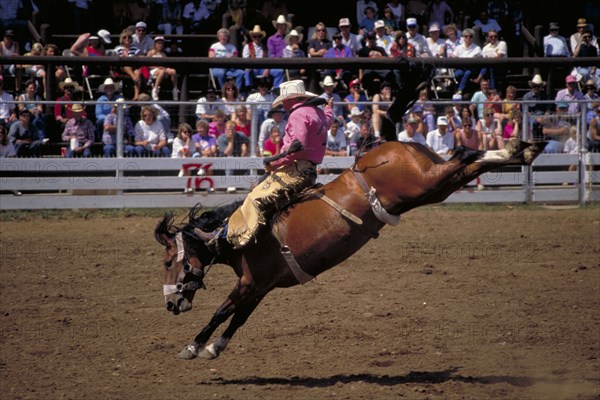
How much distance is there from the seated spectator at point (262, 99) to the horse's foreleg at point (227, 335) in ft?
22.6

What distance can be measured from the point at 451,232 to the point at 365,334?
4.60 meters

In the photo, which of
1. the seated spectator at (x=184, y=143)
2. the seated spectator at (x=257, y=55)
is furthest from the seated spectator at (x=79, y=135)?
the seated spectator at (x=257, y=55)

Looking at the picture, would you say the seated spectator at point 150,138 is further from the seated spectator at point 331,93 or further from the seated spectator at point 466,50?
the seated spectator at point 466,50

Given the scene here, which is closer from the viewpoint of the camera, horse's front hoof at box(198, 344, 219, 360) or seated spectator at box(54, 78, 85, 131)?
horse's front hoof at box(198, 344, 219, 360)

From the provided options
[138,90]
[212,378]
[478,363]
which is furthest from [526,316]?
[138,90]

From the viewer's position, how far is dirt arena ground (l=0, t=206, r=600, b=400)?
242 inches

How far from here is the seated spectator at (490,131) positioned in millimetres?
13859

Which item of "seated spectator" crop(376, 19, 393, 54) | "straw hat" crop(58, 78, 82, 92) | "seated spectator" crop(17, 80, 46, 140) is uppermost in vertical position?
"seated spectator" crop(376, 19, 393, 54)

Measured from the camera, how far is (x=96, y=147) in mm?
13312

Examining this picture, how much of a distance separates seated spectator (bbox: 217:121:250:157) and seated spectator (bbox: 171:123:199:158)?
38 cm

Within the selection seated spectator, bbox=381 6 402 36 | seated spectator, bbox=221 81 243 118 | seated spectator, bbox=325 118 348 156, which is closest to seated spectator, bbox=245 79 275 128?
seated spectator, bbox=221 81 243 118

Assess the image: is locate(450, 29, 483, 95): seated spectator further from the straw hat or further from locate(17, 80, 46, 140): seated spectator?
locate(17, 80, 46, 140): seated spectator

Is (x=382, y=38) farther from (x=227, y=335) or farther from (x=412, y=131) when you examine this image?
(x=227, y=335)

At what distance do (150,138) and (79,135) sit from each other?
1.02m
